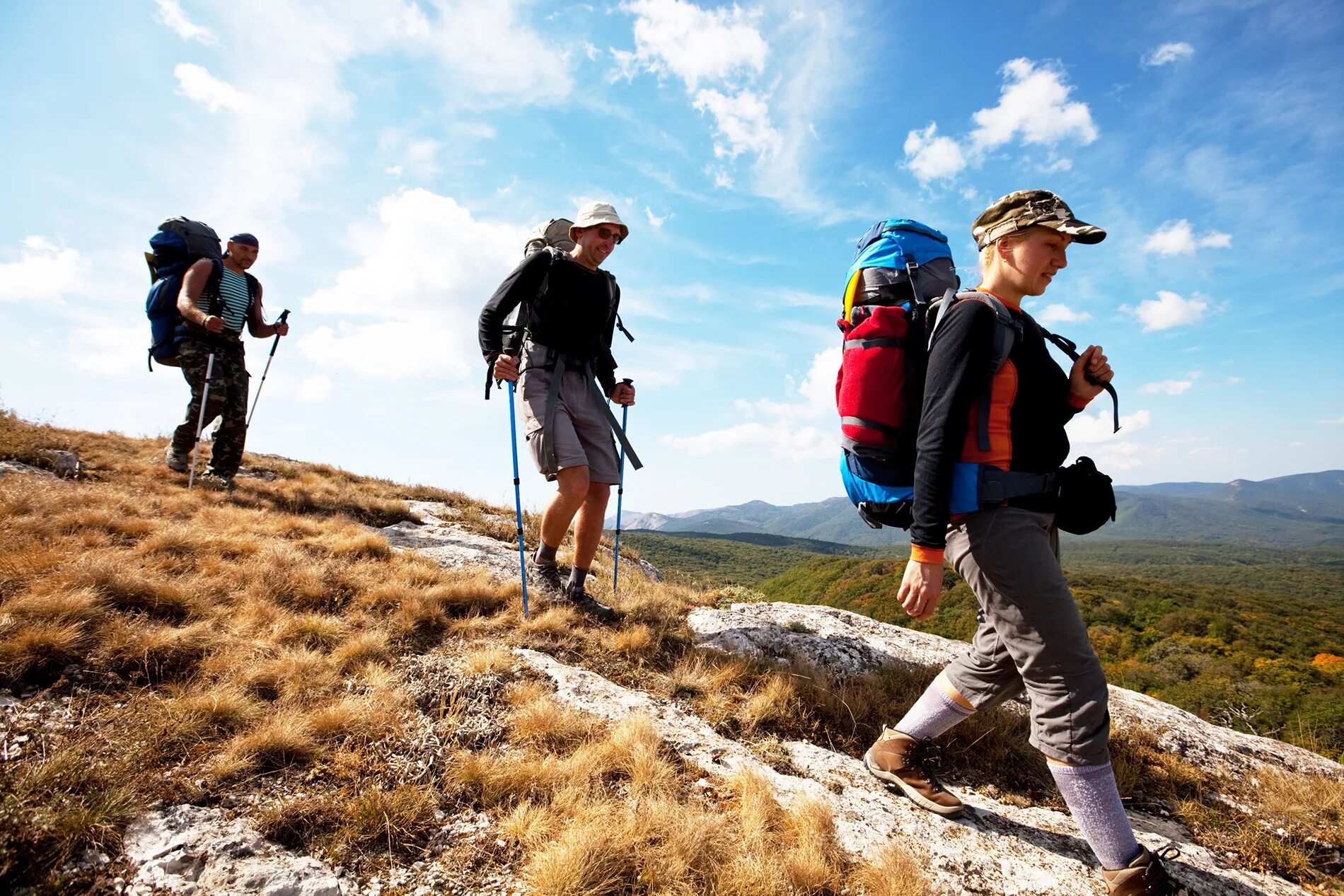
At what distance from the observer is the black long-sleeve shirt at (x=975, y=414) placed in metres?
2.44

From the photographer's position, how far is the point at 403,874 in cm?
219

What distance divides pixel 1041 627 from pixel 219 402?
912cm

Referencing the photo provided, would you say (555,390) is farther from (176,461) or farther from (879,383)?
(176,461)

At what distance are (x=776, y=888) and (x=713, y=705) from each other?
1.64m

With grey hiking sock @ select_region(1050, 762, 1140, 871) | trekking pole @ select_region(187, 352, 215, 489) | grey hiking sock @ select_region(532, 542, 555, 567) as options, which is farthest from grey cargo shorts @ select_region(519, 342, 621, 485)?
trekking pole @ select_region(187, 352, 215, 489)

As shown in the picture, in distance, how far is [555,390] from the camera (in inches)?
186

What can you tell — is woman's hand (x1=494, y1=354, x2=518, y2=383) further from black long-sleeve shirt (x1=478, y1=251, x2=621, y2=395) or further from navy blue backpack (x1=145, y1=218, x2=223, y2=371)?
navy blue backpack (x1=145, y1=218, x2=223, y2=371)

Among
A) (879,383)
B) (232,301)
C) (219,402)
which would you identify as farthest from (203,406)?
(879,383)

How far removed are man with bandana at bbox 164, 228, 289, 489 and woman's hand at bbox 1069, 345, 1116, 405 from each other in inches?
337

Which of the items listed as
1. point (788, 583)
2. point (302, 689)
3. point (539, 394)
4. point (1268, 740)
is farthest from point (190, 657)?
point (788, 583)

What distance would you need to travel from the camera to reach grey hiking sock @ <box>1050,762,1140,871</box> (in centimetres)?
235

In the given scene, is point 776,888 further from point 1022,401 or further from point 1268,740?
point 1268,740

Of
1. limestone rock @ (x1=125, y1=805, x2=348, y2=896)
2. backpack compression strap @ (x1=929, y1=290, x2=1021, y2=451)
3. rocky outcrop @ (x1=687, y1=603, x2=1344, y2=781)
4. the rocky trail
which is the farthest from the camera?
rocky outcrop @ (x1=687, y1=603, x2=1344, y2=781)

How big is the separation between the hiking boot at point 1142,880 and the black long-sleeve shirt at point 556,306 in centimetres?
447
